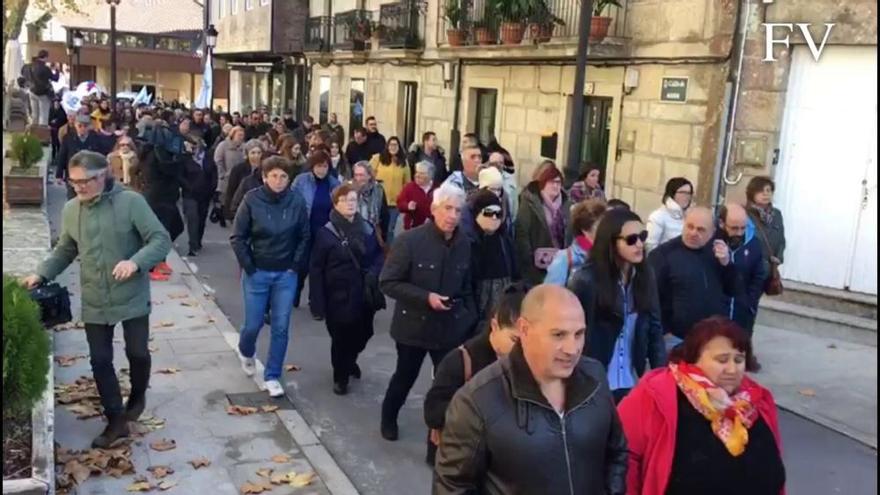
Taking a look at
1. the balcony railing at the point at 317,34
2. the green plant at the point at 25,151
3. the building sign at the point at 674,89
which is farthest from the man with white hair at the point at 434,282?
the balcony railing at the point at 317,34

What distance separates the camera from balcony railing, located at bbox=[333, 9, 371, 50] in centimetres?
2089

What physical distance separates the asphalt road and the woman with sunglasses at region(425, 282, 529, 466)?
1.32 metres

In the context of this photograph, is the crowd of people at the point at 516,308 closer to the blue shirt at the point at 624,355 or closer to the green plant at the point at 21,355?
the blue shirt at the point at 624,355

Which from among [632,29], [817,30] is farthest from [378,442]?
[632,29]

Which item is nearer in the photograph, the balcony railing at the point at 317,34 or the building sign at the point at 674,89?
the building sign at the point at 674,89

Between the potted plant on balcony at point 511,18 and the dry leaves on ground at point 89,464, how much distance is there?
32.4ft

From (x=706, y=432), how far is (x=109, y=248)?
3534 mm

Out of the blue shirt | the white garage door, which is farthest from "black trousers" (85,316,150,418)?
the white garage door

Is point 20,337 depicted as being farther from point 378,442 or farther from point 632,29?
point 632,29

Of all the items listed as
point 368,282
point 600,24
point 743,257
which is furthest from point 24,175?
point 743,257

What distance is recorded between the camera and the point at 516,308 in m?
3.65

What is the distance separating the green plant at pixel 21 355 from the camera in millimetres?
4445

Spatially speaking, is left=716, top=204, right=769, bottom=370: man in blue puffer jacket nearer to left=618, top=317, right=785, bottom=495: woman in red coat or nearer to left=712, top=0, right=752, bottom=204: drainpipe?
left=618, top=317, right=785, bottom=495: woman in red coat

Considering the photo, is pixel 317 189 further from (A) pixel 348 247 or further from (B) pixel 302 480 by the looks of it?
(B) pixel 302 480
